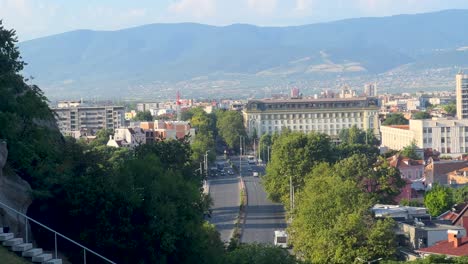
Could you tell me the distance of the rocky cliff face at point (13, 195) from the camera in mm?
13305

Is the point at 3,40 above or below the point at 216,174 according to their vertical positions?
above

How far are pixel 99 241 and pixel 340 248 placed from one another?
9.37 meters

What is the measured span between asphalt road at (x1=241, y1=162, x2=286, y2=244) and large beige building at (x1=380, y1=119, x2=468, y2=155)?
2124 centimetres

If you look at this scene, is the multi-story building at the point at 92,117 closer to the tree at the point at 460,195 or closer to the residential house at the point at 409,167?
the residential house at the point at 409,167

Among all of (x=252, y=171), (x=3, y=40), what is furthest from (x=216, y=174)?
(x=3, y=40)

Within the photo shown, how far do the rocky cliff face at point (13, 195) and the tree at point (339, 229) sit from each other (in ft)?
32.0

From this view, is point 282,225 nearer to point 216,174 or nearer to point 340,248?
point 340,248

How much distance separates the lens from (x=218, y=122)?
286 feet

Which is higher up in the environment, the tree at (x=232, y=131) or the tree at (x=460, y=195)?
the tree at (x=232, y=131)

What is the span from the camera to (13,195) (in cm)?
1401

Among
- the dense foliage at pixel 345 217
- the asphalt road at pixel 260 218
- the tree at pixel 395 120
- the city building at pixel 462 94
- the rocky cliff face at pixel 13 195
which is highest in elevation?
the city building at pixel 462 94

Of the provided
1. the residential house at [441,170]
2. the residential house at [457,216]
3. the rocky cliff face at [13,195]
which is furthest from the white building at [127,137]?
the rocky cliff face at [13,195]

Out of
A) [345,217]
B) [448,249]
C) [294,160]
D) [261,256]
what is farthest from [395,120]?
[261,256]

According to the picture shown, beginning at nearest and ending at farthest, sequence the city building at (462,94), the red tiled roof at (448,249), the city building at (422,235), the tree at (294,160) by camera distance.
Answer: the red tiled roof at (448,249)
the city building at (422,235)
the tree at (294,160)
the city building at (462,94)
